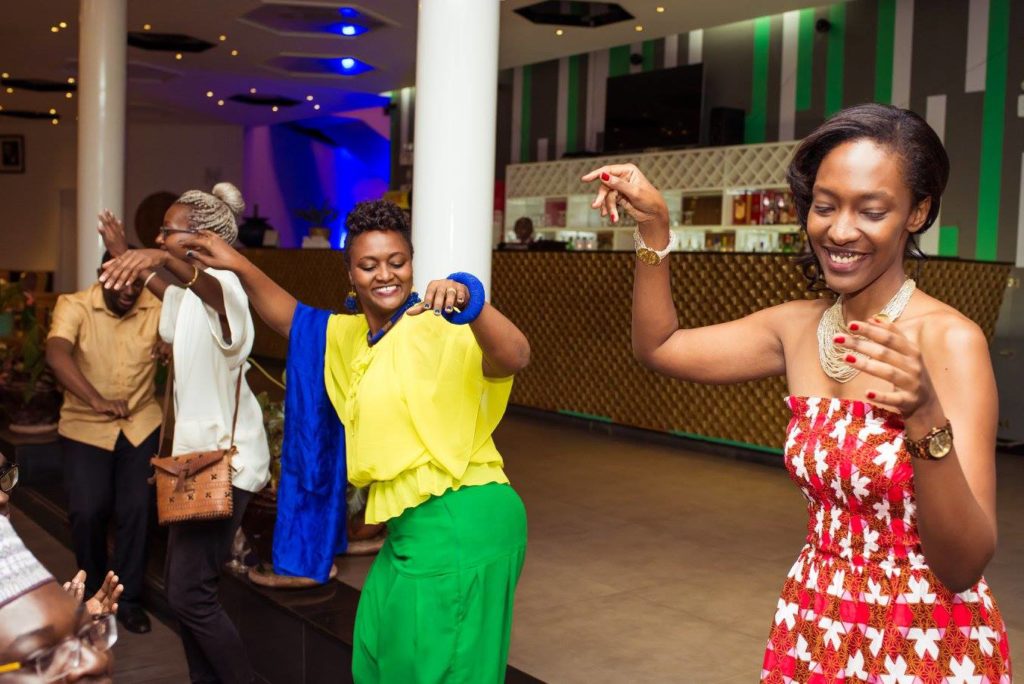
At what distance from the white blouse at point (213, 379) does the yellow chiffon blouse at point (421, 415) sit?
2.99ft

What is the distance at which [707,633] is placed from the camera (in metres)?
3.63

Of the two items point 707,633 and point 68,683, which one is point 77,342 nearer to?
point 707,633

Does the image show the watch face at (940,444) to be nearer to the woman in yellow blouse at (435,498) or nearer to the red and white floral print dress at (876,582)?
the red and white floral print dress at (876,582)

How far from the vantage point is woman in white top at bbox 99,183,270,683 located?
2912mm

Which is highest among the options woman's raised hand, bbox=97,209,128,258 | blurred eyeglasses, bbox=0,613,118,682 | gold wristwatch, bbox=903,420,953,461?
woman's raised hand, bbox=97,209,128,258

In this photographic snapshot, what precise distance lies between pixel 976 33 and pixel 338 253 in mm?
7015

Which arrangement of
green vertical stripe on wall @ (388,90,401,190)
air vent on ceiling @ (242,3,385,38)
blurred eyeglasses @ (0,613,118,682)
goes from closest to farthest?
blurred eyeglasses @ (0,613,118,682) → air vent on ceiling @ (242,3,385,38) → green vertical stripe on wall @ (388,90,401,190)

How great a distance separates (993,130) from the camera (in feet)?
28.3

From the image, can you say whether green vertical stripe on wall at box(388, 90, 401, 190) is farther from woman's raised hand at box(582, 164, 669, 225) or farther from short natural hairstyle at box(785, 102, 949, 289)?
short natural hairstyle at box(785, 102, 949, 289)

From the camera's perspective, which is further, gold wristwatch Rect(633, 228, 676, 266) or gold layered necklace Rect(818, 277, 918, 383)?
gold wristwatch Rect(633, 228, 676, 266)

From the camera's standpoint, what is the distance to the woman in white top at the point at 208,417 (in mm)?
2912

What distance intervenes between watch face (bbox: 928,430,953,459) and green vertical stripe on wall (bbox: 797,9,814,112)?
967 cm

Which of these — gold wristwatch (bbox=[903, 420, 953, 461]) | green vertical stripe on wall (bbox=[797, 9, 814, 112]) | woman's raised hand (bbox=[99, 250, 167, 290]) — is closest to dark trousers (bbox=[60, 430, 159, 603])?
woman's raised hand (bbox=[99, 250, 167, 290])

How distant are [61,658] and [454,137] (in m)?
2.42
